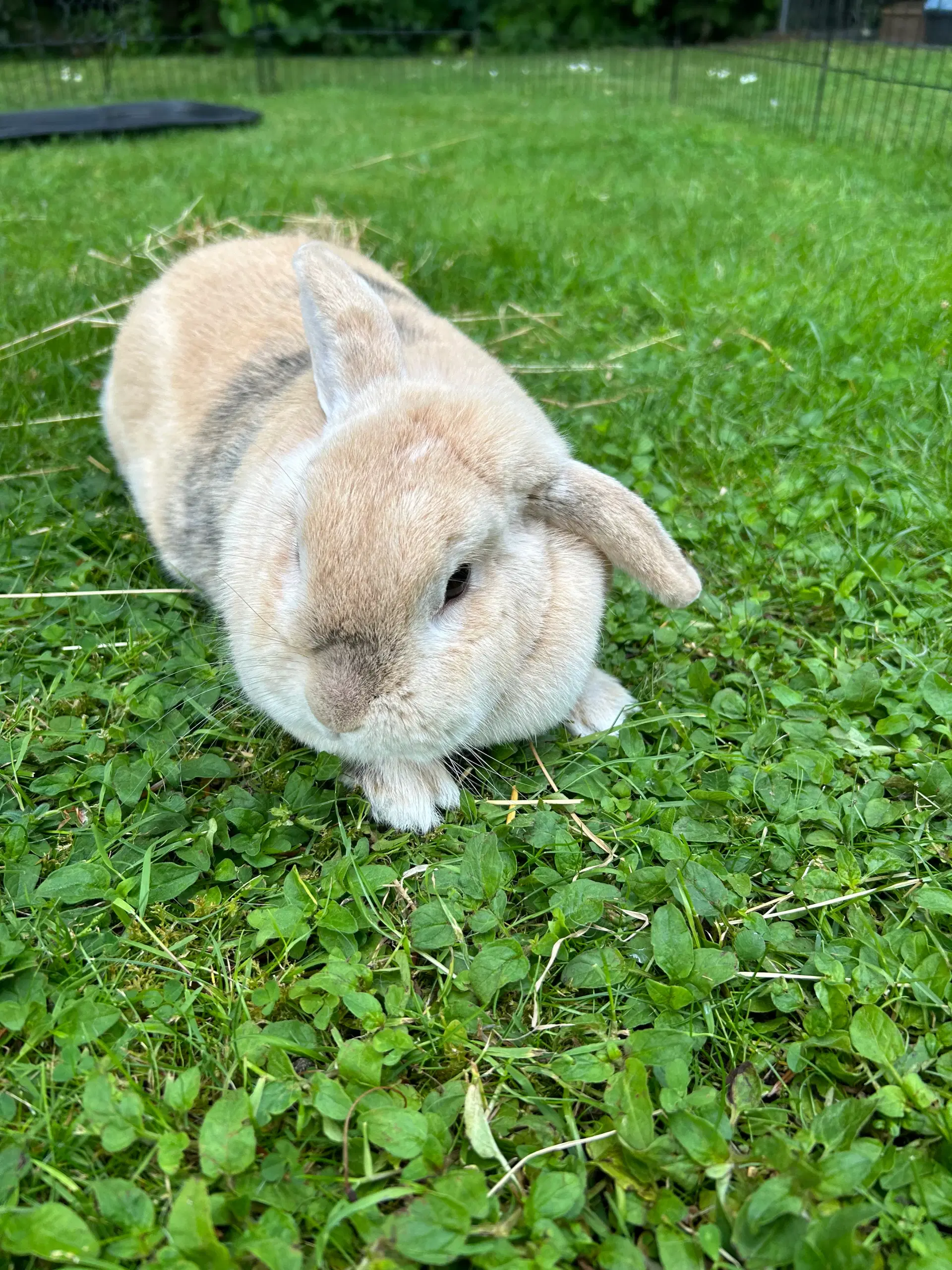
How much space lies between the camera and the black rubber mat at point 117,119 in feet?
29.1

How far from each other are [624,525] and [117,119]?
9883mm

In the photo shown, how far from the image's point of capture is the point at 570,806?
1892 millimetres

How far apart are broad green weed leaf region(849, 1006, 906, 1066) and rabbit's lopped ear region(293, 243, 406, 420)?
1556 millimetres

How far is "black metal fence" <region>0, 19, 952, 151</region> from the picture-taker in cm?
739

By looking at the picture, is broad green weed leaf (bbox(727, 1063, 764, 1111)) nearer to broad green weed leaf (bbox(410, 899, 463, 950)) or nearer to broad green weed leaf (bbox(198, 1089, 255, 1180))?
broad green weed leaf (bbox(410, 899, 463, 950))

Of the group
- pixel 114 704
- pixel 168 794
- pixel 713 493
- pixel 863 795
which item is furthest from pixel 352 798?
pixel 713 493

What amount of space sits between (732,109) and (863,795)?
10747 millimetres

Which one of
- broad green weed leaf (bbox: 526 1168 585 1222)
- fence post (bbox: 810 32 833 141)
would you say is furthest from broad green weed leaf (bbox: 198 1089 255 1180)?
fence post (bbox: 810 32 833 141)

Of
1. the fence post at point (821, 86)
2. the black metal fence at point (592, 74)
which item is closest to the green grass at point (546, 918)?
the black metal fence at point (592, 74)

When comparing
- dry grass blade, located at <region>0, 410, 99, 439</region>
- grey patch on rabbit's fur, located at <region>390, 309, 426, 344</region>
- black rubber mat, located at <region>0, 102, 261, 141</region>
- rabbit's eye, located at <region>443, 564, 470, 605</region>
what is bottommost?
dry grass blade, located at <region>0, 410, 99, 439</region>

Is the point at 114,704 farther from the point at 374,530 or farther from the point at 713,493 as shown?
the point at 713,493

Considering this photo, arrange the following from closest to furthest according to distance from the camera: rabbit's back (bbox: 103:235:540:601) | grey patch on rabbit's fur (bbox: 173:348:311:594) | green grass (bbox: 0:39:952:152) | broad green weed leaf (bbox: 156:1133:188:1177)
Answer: broad green weed leaf (bbox: 156:1133:188:1177), rabbit's back (bbox: 103:235:540:601), grey patch on rabbit's fur (bbox: 173:348:311:594), green grass (bbox: 0:39:952:152)

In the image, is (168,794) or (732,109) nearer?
(168,794)

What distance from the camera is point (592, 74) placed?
46.2ft
